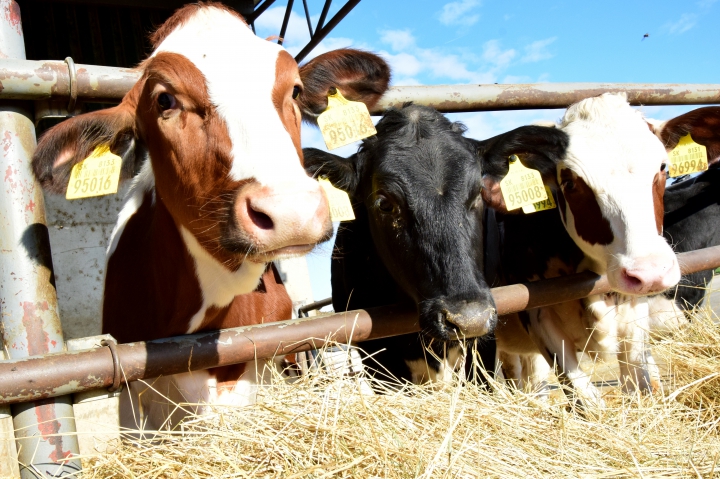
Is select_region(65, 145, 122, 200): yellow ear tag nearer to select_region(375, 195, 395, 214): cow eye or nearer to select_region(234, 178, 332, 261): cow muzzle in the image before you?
select_region(234, 178, 332, 261): cow muzzle

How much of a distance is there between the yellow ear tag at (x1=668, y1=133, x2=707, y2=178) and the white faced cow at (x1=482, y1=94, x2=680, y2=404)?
1.29 ft

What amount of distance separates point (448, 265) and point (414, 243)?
0.71 feet

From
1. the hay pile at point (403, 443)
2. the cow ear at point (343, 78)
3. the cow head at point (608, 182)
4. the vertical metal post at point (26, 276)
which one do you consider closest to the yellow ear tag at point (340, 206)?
the cow ear at point (343, 78)

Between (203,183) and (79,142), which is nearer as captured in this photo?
(203,183)

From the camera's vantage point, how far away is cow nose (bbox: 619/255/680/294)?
8.77 ft

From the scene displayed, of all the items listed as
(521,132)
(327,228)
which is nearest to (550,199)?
(521,132)

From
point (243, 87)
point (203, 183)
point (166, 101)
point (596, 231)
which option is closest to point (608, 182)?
point (596, 231)

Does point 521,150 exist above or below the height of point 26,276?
above

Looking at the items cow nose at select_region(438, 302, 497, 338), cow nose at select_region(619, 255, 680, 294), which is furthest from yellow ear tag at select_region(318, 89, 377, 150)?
cow nose at select_region(619, 255, 680, 294)

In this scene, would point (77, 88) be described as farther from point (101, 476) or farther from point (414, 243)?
point (414, 243)

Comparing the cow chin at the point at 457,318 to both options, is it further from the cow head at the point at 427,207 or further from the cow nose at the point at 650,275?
the cow nose at the point at 650,275

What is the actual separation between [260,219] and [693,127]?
310 centimetres

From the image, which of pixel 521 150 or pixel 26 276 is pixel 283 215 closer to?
pixel 26 276

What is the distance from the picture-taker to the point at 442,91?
2859 millimetres
